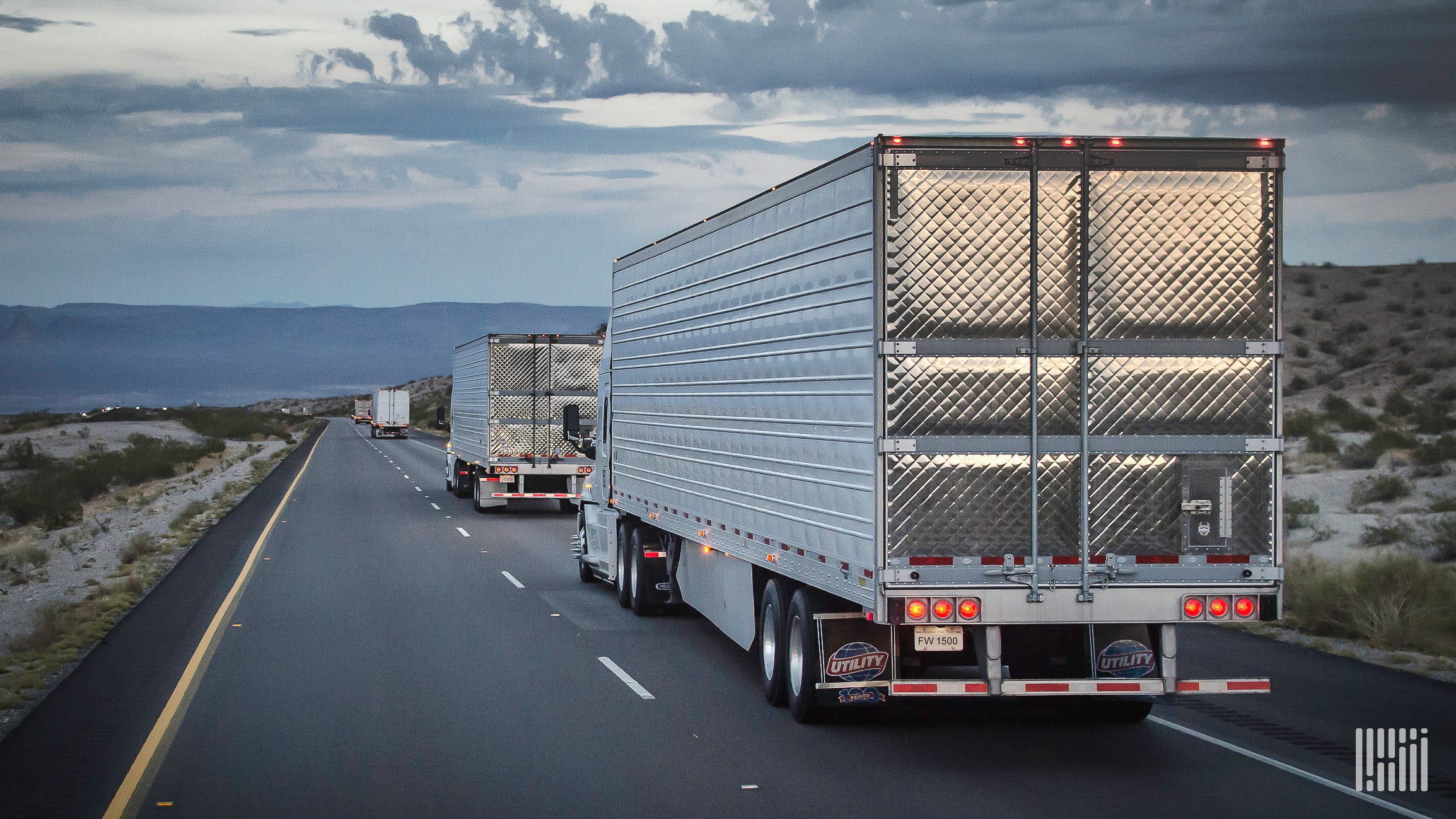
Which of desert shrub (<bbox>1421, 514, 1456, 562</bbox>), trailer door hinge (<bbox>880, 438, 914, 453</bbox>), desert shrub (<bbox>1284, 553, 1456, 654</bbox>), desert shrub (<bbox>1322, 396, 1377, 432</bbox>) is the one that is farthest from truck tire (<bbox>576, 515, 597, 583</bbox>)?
desert shrub (<bbox>1322, 396, 1377, 432</bbox>)

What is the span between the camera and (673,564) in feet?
49.1

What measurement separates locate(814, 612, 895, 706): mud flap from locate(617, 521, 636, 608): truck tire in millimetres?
6657

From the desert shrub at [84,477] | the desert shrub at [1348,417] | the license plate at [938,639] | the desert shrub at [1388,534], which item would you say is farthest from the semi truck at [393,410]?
the license plate at [938,639]

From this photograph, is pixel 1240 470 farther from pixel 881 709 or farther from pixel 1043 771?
pixel 881 709

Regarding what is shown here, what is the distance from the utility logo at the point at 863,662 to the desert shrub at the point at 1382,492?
2064 cm

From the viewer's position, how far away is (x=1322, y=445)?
115ft

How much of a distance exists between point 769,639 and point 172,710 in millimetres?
4604

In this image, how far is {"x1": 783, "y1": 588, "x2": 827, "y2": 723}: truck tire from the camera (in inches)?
382

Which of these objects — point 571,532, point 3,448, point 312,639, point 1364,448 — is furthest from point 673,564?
point 3,448

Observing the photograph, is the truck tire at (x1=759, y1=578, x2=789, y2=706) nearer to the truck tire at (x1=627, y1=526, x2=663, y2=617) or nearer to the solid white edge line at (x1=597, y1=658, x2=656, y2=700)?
the solid white edge line at (x1=597, y1=658, x2=656, y2=700)

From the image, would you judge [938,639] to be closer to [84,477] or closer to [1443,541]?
[1443,541]

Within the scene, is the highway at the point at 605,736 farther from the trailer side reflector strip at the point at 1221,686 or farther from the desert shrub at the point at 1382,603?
the desert shrub at the point at 1382,603

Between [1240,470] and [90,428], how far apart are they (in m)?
113

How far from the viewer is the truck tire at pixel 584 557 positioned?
18.5 metres
